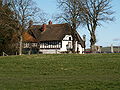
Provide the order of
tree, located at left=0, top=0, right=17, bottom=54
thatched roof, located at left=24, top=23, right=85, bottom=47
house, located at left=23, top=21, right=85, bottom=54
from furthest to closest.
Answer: thatched roof, located at left=24, top=23, right=85, bottom=47
house, located at left=23, top=21, right=85, bottom=54
tree, located at left=0, top=0, right=17, bottom=54

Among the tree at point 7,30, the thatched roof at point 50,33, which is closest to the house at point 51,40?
the thatched roof at point 50,33

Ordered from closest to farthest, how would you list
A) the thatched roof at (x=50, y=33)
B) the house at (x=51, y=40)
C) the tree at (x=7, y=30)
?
1. the tree at (x=7, y=30)
2. the house at (x=51, y=40)
3. the thatched roof at (x=50, y=33)

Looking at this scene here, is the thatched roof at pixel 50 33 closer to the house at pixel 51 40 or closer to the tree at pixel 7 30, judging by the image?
the house at pixel 51 40

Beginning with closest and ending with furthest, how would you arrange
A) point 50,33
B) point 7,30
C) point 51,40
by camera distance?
point 7,30 < point 51,40 < point 50,33

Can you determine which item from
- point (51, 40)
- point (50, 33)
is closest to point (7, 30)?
point (51, 40)

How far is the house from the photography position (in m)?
80.7

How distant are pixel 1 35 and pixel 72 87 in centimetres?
4632

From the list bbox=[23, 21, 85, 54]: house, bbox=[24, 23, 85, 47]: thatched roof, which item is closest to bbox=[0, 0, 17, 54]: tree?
bbox=[23, 21, 85, 54]: house

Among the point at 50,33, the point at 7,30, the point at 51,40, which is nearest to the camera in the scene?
the point at 7,30

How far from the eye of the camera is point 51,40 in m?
81.5

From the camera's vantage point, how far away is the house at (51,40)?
265 feet

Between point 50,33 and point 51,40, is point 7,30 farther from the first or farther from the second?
point 50,33

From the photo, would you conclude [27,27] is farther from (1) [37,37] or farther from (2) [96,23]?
(1) [37,37]

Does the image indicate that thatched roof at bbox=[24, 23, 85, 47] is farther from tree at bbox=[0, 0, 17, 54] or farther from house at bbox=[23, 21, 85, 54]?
tree at bbox=[0, 0, 17, 54]
